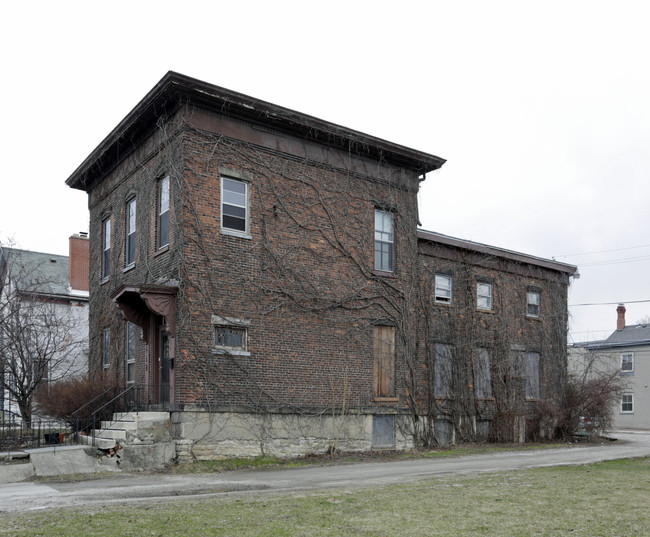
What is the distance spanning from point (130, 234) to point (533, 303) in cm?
1581

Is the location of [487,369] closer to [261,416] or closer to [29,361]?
[261,416]

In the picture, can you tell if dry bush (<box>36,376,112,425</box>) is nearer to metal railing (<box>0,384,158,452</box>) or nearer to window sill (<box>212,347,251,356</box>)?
metal railing (<box>0,384,158,452</box>)

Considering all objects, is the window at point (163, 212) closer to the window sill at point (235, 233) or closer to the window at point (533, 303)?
the window sill at point (235, 233)

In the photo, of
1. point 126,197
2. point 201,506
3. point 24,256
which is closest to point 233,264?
point 126,197

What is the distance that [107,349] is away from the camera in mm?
21828

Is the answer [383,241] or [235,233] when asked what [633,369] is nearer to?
[383,241]

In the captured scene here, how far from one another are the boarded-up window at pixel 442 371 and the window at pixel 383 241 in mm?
3799

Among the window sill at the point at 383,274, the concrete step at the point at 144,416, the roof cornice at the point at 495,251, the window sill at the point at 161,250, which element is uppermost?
the roof cornice at the point at 495,251

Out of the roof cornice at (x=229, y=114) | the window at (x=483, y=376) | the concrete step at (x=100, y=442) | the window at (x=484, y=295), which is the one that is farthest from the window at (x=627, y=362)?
the concrete step at (x=100, y=442)

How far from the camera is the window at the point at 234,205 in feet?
57.5

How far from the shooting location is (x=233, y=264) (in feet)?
56.9

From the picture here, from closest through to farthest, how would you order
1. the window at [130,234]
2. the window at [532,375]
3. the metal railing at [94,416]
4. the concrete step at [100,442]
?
the concrete step at [100,442] → the metal railing at [94,416] → the window at [130,234] → the window at [532,375]

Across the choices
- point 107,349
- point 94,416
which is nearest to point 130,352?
point 107,349

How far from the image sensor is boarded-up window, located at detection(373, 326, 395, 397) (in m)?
20.2
